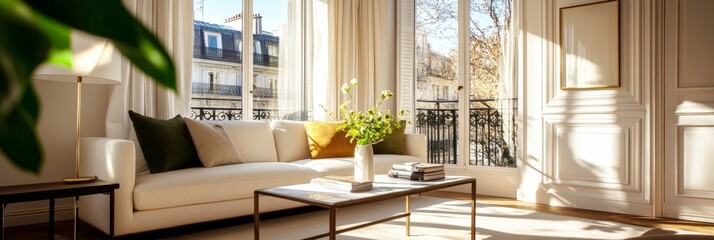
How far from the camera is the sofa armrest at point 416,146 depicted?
475cm

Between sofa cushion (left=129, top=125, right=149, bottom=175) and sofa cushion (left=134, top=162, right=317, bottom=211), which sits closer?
sofa cushion (left=134, top=162, right=317, bottom=211)

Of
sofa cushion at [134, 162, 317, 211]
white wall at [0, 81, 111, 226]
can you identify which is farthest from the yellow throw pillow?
white wall at [0, 81, 111, 226]

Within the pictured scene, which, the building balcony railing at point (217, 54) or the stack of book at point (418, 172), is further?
the building balcony railing at point (217, 54)

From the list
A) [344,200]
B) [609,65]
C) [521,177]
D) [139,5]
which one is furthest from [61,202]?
[609,65]

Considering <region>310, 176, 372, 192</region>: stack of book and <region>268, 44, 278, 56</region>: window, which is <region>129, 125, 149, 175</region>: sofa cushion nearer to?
<region>310, 176, 372, 192</region>: stack of book

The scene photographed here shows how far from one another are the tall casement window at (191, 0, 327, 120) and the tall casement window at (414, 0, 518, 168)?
1.17 meters

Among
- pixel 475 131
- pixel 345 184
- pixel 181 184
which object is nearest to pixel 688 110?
pixel 475 131

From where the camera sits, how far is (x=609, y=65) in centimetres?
404

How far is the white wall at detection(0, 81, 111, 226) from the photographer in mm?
3293

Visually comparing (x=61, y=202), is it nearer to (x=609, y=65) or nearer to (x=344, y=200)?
(x=344, y=200)

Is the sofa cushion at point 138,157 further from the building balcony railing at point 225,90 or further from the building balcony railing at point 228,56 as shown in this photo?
the building balcony railing at point 228,56

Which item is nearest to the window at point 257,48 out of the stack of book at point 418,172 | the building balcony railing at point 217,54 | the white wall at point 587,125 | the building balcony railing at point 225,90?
Answer: the building balcony railing at point 217,54

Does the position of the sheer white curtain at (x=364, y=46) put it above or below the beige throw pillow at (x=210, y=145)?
above

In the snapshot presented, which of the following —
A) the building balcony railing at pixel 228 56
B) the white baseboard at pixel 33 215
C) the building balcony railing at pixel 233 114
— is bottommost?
the white baseboard at pixel 33 215
